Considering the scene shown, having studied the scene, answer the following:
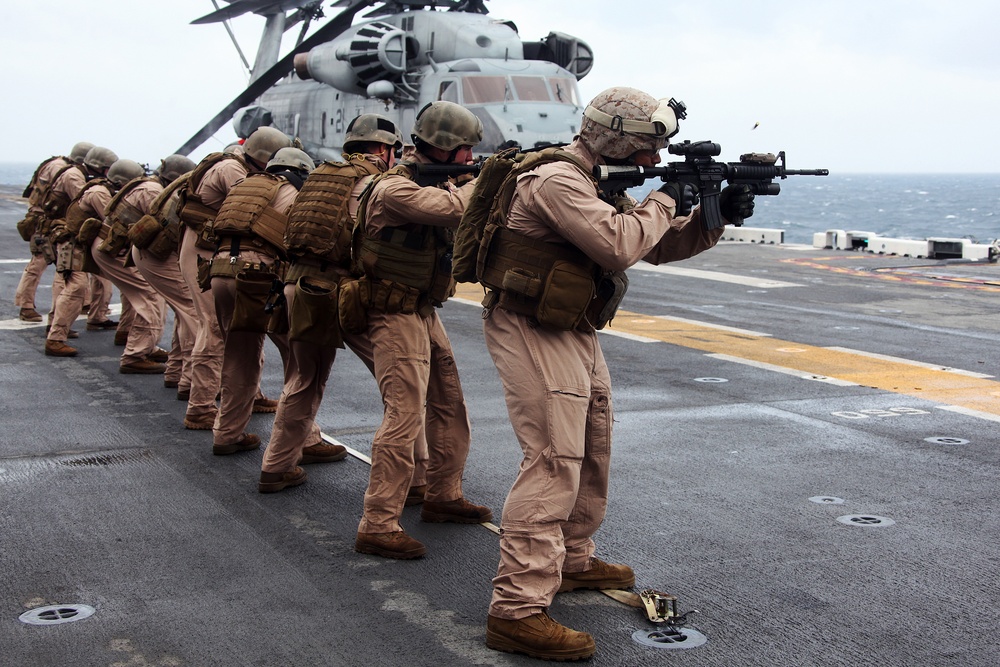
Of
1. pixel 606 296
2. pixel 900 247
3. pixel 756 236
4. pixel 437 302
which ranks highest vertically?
pixel 606 296

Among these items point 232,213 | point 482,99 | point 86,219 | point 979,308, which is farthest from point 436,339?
point 482,99

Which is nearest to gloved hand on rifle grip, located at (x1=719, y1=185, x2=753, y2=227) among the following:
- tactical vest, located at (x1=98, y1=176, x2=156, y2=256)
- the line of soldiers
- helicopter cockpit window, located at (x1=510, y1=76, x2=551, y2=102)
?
the line of soldiers

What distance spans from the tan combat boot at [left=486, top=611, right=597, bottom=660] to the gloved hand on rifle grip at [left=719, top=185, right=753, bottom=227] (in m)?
1.73

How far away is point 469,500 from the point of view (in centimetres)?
594

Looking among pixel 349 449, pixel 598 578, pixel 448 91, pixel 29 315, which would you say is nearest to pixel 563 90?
pixel 448 91

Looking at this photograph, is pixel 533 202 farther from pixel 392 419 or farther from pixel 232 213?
pixel 232 213

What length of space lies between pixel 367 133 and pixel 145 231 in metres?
3.41

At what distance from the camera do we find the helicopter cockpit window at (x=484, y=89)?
69.5 ft

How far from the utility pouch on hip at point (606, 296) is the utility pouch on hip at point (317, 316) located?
1559 mm

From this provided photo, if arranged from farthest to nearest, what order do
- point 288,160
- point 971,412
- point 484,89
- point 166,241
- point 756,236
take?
point 756,236 → point 484,89 → point 166,241 → point 971,412 → point 288,160

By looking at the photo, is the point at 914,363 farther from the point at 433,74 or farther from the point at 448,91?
the point at 433,74

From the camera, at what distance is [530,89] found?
2138 cm

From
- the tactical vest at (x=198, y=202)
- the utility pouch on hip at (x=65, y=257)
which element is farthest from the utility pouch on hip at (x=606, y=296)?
the utility pouch on hip at (x=65, y=257)

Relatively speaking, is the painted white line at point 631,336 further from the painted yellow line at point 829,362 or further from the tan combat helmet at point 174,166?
the tan combat helmet at point 174,166
